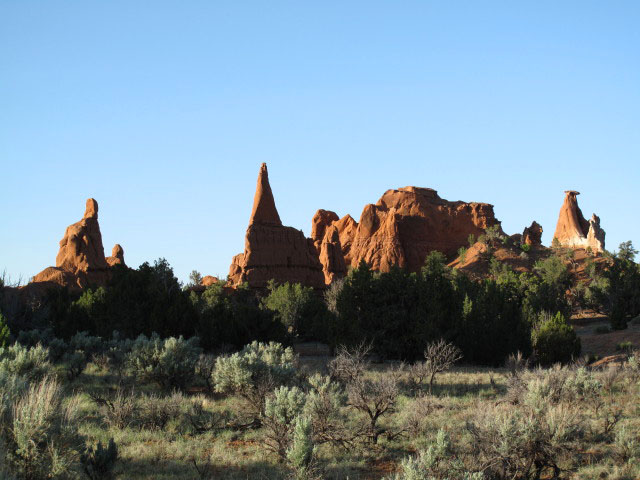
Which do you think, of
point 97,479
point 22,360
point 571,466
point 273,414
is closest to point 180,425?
point 273,414

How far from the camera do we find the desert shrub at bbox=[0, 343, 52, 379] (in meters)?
14.1

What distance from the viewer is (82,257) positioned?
62125 mm

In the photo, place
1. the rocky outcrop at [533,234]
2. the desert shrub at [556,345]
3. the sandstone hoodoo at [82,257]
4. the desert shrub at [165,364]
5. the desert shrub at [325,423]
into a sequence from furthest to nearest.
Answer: the rocky outcrop at [533,234], the sandstone hoodoo at [82,257], the desert shrub at [556,345], the desert shrub at [165,364], the desert shrub at [325,423]

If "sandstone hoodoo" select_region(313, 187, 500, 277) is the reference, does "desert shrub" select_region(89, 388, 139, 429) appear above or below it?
below

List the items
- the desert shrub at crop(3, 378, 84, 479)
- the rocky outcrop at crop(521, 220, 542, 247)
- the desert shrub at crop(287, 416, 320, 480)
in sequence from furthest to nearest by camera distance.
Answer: the rocky outcrop at crop(521, 220, 542, 247) < the desert shrub at crop(287, 416, 320, 480) < the desert shrub at crop(3, 378, 84, 479)

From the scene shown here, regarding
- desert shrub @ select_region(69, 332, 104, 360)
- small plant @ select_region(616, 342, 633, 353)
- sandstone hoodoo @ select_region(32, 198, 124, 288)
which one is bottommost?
small plant @ select_region(616, 342, 633, 353)

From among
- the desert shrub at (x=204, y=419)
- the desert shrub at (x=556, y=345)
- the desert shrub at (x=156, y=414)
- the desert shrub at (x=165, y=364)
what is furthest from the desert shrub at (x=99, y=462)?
the desert shrub at (x=556, y=345)

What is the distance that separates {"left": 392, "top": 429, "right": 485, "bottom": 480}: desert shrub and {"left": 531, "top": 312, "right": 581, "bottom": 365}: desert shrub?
19.5 m

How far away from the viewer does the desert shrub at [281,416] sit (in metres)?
10.5

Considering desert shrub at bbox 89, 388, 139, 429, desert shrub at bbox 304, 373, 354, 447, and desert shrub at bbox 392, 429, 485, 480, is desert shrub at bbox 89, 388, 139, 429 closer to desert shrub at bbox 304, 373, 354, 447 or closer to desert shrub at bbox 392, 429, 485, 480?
desert shrub at bbox 304, 373, 354, 447

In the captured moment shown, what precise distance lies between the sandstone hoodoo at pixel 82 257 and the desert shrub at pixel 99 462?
53609 mm

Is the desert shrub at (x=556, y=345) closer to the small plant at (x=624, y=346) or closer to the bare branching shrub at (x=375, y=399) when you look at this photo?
the small plant at (x=624, y=346)

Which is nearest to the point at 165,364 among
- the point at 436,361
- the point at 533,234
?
the point at 436,361

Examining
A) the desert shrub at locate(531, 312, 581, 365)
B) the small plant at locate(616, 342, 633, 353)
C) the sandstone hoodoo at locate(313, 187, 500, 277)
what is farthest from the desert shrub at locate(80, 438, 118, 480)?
the sandstone hoodoo at locate(313, 187, 500, 277)
